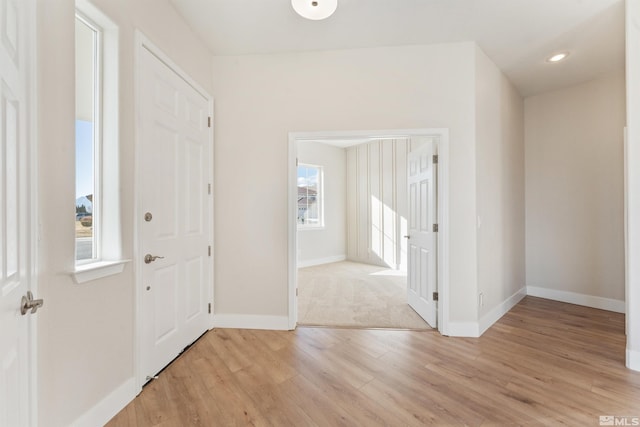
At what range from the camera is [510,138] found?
3.48 metres

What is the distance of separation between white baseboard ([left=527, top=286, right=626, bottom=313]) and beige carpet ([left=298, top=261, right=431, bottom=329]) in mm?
1788

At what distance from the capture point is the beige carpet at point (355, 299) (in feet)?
9.95

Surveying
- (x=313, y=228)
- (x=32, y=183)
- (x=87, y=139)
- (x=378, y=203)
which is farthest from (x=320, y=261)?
(x=32, y=183)

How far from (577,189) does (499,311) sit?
6.41 ft

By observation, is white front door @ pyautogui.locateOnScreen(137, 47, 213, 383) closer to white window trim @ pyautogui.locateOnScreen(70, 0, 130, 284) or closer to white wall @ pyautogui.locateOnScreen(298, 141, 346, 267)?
white window trim @ pyautogui.locateOnScreen(70, 0, 130, 284)

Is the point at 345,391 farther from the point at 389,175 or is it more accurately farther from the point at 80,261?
the point at 389,175

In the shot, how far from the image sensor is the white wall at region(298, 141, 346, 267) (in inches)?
240

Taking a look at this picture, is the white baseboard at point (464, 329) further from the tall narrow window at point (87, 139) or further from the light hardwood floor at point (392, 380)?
the tall narrow window at point (87, 139)

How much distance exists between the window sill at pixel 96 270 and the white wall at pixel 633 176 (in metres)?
3.56

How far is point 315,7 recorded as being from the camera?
76.5 inches

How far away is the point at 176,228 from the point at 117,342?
2.89 ft

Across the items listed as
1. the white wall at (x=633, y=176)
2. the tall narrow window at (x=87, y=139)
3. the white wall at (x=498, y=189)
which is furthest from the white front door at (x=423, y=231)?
the tall narrow window at (x=87, y=139)

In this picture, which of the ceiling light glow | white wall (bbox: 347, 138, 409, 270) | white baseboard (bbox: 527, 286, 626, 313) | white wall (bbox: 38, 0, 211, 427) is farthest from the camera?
white wall (bbox: 347, 138, 409, 270)

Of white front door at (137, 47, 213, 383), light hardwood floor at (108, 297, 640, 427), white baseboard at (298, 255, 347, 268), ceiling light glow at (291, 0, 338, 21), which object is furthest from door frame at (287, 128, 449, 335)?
white baseboard at (298, 255, 347, 268)
